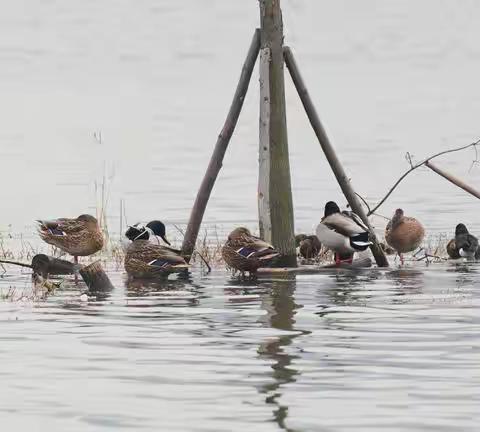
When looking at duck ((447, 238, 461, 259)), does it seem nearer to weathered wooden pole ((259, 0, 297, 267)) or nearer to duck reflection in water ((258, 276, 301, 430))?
weathered wooden pole ((259, 0, 297, 267))

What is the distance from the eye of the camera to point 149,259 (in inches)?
754

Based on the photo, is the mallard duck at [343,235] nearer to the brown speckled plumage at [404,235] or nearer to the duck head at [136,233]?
the brown speckled plumage at [404,235]

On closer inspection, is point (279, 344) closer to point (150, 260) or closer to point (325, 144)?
point (150, 260)

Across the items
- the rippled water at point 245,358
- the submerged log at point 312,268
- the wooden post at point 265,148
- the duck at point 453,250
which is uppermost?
the wooden post at point 265,148

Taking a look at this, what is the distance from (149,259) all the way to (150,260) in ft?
0.06

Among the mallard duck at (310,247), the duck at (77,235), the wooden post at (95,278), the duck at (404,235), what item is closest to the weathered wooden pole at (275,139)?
the mallard duck at (310,247)

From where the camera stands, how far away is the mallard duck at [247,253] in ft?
63.0

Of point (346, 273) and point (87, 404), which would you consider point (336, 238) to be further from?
point (87, 404)

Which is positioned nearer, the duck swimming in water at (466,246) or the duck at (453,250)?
the duck swimming in water at (466,246)

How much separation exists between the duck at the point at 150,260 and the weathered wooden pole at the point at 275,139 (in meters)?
1.74

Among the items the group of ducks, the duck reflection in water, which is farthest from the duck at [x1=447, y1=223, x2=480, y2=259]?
the duck reflection in water

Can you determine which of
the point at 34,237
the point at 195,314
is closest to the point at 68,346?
the point at 195,314

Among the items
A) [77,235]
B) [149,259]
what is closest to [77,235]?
[77,235]

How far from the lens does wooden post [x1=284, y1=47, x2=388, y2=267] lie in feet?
67.6
